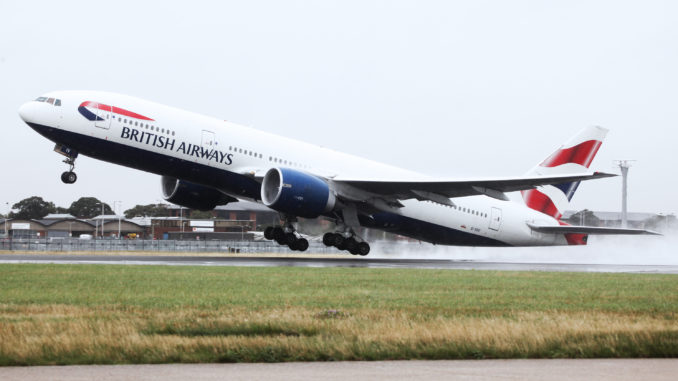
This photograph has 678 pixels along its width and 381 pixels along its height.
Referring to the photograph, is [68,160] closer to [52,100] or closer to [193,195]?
[52,100]

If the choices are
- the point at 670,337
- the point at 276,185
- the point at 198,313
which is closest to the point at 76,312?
the point at 198,313

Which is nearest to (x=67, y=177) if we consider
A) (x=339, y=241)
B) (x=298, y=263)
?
(x=298, y=263)

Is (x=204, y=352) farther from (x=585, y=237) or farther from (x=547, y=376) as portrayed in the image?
(x=585, y=237)

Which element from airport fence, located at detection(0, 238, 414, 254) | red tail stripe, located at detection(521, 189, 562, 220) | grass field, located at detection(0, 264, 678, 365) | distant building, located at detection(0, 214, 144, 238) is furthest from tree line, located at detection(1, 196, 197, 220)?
grass field, located at detection(0, 264, 678, 365)

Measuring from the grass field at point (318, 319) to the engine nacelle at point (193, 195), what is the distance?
1667 cm

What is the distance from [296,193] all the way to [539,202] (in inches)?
698

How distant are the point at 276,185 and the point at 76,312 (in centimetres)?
2188

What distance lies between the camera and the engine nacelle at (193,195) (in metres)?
38.7

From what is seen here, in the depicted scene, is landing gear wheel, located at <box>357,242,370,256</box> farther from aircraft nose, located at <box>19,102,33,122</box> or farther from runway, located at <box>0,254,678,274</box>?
aircraft nose, located at <box>19,102,33,122</box>

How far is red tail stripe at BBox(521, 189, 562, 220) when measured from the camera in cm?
4506

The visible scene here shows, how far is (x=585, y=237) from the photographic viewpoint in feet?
149

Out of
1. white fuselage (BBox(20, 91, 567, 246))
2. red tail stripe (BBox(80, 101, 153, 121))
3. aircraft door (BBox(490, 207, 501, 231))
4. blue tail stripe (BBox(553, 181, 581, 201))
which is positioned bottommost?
aircraft door (BBox(490, 207, 501, 231))

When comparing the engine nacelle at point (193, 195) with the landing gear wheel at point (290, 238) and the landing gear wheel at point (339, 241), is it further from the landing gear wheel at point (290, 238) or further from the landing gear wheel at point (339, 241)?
the landing gear wheel at point (339, 241)

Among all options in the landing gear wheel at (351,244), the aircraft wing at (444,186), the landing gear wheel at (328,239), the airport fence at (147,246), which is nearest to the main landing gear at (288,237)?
the landing gear wheel at (328,239)
